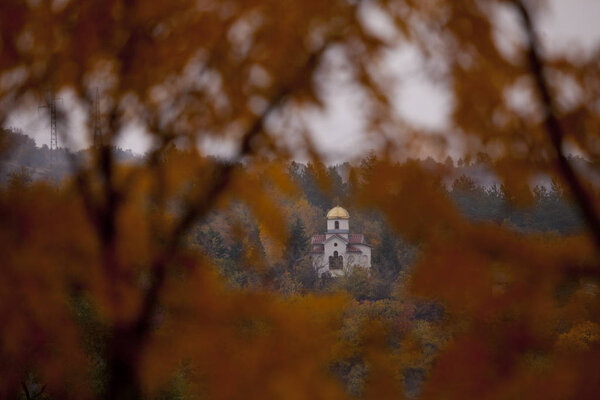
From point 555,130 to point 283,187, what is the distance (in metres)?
0.64

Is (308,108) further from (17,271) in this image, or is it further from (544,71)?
(17,271)

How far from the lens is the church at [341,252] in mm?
2381

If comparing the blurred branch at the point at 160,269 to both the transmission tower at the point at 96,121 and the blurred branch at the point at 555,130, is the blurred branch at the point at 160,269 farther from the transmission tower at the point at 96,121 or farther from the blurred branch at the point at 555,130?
the blurred branch at the point at 555,130

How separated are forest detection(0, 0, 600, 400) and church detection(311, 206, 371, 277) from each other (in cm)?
107

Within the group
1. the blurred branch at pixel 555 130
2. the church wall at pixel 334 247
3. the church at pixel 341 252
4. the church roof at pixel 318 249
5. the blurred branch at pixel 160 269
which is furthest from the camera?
the church wall at pixel 334 247

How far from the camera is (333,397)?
868mm

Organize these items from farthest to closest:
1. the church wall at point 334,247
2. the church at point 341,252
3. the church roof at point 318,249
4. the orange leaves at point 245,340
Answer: the church wall at point 334,247 < the church roof at point 318,249 < the church at point 341,252 < the orange leaves at point 245,340

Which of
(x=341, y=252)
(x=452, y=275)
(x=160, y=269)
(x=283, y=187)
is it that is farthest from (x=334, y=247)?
(x=452, y=275)

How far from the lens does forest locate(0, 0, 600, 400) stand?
0.73 m

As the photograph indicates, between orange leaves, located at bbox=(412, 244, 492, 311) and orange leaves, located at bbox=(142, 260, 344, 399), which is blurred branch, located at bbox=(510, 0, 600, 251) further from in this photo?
orange leaves, located at bbox=(142, 260, 344, 399)

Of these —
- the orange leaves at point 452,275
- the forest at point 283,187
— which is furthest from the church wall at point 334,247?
the orange leaves at point 452,275

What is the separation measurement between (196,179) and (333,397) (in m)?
0.60

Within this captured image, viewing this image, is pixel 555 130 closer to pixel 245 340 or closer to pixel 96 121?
pixel 245 340

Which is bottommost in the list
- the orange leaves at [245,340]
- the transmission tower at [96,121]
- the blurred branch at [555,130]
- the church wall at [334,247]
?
the orange leaves at [245,340]
